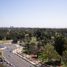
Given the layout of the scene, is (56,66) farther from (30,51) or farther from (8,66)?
(30,51)

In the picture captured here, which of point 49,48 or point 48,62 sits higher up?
point 49,48

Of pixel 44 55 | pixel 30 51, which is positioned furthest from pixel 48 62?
pixel 30 51

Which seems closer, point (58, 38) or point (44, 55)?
point (44, 55)

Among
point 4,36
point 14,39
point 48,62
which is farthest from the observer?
point 4,36

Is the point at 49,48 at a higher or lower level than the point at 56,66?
higher

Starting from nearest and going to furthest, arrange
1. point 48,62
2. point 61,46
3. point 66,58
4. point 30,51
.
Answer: point 66,58, point 48,62, point 61,46, point 30,51

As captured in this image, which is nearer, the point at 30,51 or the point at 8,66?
the point at 8,66

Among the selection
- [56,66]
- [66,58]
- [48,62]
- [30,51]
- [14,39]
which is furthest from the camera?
[14,39]

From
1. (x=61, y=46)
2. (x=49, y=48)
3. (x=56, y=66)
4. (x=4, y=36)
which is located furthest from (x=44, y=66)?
(x=4, y=36)

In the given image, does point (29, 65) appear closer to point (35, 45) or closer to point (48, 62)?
point (48, 62)
